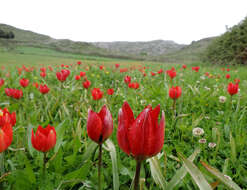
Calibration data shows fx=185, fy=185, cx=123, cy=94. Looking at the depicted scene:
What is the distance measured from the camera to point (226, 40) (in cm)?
1084

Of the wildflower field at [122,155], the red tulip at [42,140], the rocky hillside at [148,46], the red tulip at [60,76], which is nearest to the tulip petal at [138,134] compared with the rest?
the wildflower field at [122,155]

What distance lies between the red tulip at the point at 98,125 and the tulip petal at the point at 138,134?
0.19m

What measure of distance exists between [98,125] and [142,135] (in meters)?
0.24

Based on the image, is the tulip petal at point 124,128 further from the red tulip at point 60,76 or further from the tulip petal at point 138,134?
the red tulip at point 60,76

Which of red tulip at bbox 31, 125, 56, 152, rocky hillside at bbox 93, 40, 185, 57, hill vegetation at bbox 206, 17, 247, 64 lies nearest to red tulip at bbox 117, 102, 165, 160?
red tulip at bbox 31, 125, 56, 152

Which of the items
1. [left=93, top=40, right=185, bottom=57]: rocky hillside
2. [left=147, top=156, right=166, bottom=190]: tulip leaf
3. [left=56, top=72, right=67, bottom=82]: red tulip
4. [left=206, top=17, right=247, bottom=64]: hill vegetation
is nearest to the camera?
[left=147, top=156, right=166, bottom=190]: tulip leaf

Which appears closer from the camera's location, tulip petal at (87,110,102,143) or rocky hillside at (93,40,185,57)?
tulip petal at (87,110,102,143)

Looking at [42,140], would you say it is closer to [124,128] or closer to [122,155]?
[124,128]

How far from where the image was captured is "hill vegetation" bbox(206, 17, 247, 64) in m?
9.92

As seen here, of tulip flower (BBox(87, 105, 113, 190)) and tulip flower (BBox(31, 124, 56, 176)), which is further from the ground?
tulip flower (BBox(87, 105, 113, 190))

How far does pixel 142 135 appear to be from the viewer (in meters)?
0.63

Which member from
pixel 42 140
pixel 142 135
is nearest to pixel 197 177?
pixel 142 135

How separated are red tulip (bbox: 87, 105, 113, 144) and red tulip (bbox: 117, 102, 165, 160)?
15 centimetres

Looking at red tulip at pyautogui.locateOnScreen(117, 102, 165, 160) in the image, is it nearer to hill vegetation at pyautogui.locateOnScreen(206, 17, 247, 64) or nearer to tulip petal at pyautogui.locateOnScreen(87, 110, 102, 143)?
tulip petal at pyautogui.locateOnScreen(87, 110, 102, 143)
